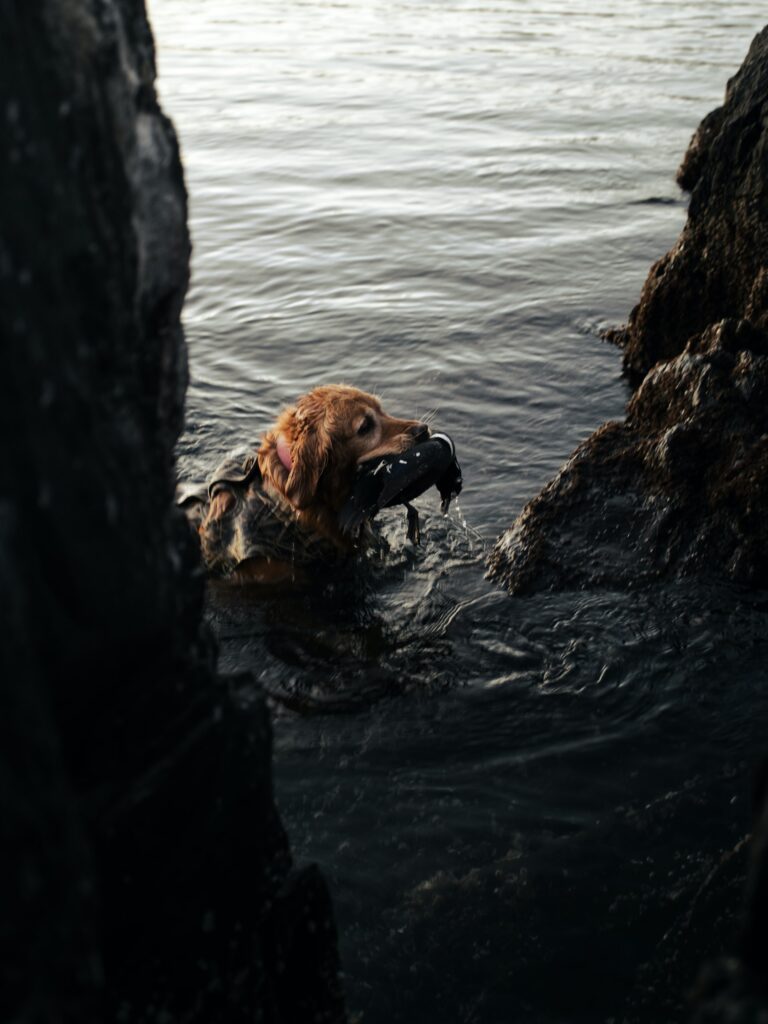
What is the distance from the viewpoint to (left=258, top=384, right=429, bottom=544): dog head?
566 centimetres

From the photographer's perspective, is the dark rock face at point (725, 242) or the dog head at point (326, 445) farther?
the dark rock face at point (725, 242)

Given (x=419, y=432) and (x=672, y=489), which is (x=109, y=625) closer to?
(x=419, y=432)

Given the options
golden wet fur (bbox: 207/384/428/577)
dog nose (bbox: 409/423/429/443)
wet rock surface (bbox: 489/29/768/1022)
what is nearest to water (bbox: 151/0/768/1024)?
wet rock surface (bbox: 489/29/768/1022)

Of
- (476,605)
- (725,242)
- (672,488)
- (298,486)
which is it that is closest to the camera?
(672,488)

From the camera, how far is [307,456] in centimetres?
565

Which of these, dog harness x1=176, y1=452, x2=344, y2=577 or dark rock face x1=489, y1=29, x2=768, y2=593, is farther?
dog harness x1=176, y1=452, x2=344, y2=577

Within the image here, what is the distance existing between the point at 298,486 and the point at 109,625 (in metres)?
3.65

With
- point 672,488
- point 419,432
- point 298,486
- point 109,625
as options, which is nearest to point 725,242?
point 672,488

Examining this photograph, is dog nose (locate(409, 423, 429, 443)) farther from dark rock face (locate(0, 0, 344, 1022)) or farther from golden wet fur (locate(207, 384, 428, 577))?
dark rock face (locate(0, 0, 344, 1022))

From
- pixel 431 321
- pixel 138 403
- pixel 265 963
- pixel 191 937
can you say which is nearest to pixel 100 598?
pixel 138 403

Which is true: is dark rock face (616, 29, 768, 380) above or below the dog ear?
above

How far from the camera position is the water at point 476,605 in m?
3.77

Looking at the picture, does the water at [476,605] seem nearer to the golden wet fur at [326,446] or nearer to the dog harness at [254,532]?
the dog harness at [254,532]

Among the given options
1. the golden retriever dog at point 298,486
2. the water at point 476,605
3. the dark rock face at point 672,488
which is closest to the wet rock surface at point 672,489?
the dark rock face at point 672,488
